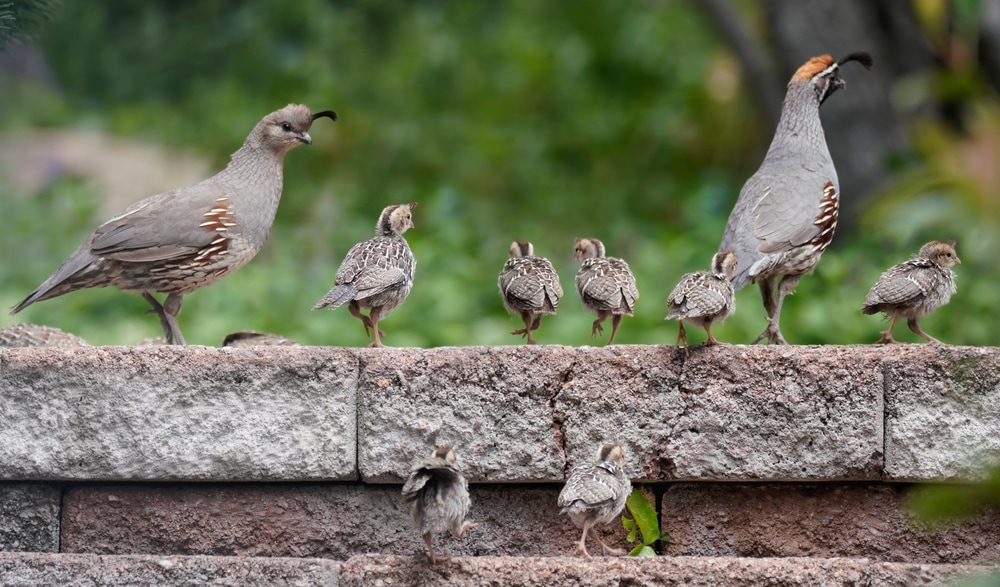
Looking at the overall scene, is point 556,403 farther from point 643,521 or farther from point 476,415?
point 643,521

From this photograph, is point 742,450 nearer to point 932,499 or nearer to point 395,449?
point 395,449

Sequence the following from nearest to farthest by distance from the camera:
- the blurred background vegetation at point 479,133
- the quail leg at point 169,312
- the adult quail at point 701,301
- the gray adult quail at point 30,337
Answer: the adult quail at point 701,301 → the gray adult quail at point 30,337 → the quail leg at point 169,312 → the blurred background vegetation at point 479,133

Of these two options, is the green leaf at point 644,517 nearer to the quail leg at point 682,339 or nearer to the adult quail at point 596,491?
the adult quail at point 596,491

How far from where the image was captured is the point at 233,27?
15102mm

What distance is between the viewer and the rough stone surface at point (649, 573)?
4.48 metres

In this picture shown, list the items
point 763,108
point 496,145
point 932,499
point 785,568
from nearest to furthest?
point 932,499
point 785,568
point 763,108
point 496,145

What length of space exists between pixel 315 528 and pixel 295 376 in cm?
65

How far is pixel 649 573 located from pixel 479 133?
10185 mm

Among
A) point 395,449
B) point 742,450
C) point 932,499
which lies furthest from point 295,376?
point 932,499

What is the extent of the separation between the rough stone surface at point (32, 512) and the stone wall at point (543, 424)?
13cm

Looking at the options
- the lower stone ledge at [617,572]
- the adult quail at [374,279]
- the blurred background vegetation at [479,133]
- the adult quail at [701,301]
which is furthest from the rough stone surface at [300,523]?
the blurred background vegetation at [479,133]

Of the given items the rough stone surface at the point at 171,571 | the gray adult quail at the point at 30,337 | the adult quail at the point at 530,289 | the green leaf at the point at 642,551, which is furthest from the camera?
the gray adult quail at the point at 30,337

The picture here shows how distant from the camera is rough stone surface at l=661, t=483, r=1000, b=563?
501 cm

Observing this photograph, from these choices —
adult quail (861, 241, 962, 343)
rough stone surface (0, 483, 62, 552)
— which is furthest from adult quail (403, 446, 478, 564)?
adult quail (861, 241, 962, 343)
